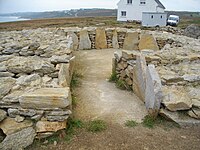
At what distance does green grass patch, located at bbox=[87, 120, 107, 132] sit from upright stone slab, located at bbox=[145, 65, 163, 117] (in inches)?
40.2

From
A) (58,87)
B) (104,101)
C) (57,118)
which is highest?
(58,87)

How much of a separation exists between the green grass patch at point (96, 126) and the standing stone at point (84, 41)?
28.3ft

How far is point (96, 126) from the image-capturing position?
486 centimetres

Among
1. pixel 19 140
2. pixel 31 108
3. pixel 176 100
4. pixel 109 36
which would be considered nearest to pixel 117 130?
pixel 176 100

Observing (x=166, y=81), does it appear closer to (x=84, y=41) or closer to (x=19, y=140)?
(x=19, y=140)

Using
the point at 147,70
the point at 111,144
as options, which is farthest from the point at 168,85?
the point at 111,144

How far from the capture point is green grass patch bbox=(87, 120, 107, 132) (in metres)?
4.82

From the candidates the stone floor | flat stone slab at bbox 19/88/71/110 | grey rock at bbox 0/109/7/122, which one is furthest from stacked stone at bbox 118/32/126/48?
grey rock at bbox 0/109/7/122

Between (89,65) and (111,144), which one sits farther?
(89,65)

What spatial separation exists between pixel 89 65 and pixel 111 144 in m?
5.98

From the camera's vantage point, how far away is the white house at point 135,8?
4139cm

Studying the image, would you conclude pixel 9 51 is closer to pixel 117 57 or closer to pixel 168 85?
pixel 117 57

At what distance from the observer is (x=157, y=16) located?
36.8m

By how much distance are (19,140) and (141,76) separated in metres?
3.18
